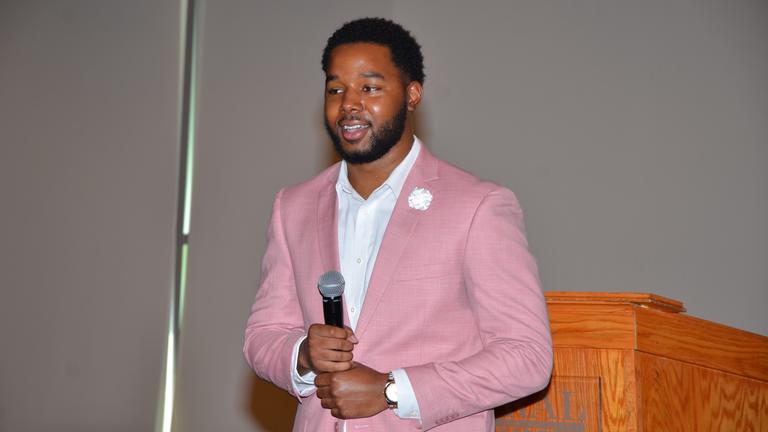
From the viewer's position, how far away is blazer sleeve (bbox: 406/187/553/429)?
2.05 metres

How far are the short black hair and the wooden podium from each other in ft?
2.13

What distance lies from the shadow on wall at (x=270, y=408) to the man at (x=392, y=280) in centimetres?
303

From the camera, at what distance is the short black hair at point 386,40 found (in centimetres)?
239

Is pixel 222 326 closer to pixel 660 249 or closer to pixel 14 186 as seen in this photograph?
pixel 14 186

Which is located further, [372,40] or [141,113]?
[141,113]

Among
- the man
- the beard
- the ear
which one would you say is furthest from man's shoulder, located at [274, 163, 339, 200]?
the ear

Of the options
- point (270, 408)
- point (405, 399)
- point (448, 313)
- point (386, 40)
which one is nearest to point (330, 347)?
point (405, 399)

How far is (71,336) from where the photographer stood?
527 centimetres

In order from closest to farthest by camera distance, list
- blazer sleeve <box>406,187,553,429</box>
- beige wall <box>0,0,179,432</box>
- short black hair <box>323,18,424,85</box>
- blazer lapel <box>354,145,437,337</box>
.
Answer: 1. blazer sleeve <box>406,187,553,429</box>
2. blazer lapel <box>354,145,437,337</box>
3. short black hair <box>323,18,424,85</box>
4. beige wall <box>0,0,179,432</box>

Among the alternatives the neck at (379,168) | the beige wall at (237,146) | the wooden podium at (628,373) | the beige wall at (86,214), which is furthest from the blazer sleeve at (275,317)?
the beige wall at (86,214)

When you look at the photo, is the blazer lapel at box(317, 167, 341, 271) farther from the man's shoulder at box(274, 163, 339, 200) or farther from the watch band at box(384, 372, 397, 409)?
the watch band at box(384, 372, 397, 409)

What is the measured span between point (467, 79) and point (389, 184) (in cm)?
310

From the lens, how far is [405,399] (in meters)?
2.04

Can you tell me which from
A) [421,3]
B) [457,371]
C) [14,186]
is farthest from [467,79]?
[457,371]
